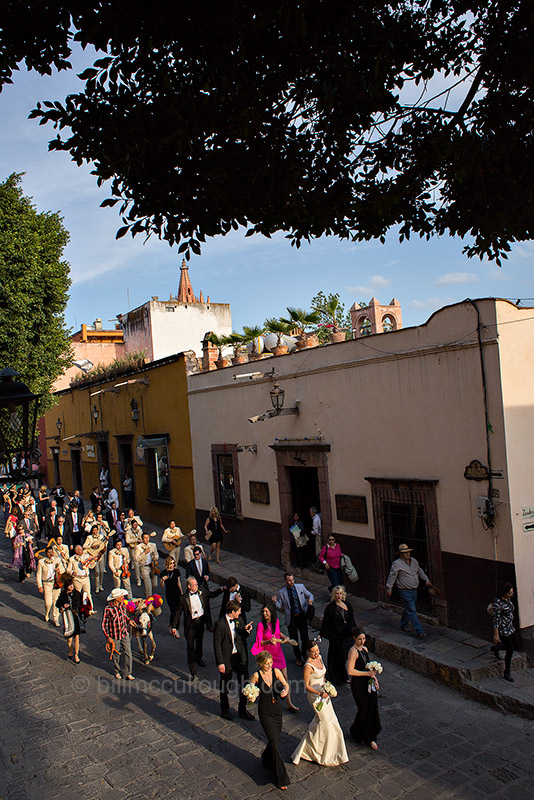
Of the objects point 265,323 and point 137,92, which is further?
point 265,323

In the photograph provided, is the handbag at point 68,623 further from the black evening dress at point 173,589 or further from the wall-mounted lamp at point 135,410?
the wall-mounted lamp at point 135,410

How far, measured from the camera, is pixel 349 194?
7668 millimetres

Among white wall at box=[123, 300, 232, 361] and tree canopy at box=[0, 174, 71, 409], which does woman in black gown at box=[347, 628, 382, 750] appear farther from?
white wall at box=[123, 300, 232, 361]

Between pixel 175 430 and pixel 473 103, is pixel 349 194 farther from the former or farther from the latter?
pixel 175 430

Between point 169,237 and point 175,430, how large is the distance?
12701 millimetres

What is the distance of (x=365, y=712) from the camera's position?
6762 millimetres

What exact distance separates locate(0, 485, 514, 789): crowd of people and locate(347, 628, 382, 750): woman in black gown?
0.04ft

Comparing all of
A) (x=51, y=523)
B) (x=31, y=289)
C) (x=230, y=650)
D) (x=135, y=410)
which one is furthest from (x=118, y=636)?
(x=135, y=410)

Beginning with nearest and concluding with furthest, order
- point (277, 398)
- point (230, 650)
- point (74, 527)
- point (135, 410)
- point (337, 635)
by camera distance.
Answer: point (230, 650) < point (337, 635) < point (277, 398) < point (74, 527) < point (135, 410)

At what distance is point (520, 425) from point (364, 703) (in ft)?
15.2

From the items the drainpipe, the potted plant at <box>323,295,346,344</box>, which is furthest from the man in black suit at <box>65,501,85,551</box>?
the drainpipe

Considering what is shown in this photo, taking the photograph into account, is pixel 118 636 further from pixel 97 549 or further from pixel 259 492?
pixel 259 492

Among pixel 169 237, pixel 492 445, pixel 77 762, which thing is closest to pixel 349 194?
pixel 169 237

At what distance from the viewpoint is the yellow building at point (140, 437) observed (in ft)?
62.0
